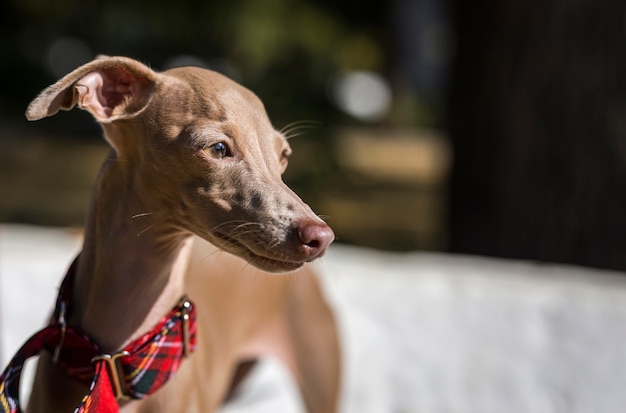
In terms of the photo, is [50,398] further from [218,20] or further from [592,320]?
[218,20]

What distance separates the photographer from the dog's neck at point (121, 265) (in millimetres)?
1782

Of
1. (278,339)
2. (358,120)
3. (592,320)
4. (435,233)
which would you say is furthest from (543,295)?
(358,120)

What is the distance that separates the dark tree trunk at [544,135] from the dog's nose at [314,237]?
2.91 m

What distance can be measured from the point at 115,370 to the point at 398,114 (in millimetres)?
12071

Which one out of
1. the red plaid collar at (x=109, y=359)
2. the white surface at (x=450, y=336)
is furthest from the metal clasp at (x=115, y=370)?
the white surface at (x=450, y=336)

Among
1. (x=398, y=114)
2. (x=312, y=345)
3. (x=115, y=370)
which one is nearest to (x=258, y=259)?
(x=115, y=370)

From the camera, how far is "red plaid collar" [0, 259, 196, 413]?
1767mm

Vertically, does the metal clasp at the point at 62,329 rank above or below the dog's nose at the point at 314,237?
below

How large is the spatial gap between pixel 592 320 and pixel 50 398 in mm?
1972

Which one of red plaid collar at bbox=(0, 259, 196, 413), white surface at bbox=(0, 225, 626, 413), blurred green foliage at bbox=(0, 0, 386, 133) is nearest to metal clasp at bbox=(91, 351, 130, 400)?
red plaid collar at bbox=(0, 259, 196, 413)

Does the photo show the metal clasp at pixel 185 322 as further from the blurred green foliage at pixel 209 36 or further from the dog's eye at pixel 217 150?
the blurred green foliage at pixel 209 36

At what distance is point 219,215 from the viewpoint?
5.39 ft

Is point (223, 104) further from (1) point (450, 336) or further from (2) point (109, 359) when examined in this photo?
(1) point (450, 336)

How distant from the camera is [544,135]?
14.2 ft
